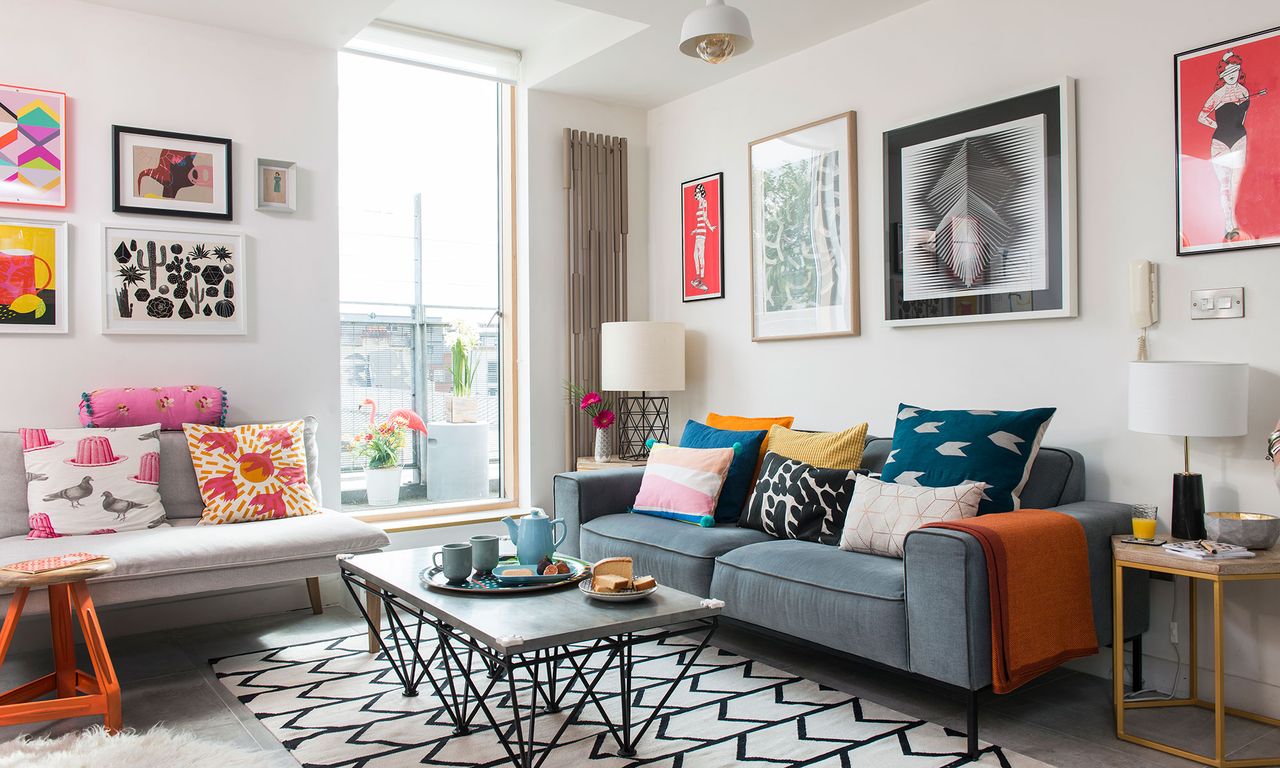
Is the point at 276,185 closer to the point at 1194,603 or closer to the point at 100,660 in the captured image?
the point at 100,660

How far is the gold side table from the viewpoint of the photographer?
2379 mm

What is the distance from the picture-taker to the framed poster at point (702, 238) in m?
4.88

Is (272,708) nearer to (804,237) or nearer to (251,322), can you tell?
(251,322)

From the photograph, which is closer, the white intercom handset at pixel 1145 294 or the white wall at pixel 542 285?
the white intercom handset at pixel 1145 294

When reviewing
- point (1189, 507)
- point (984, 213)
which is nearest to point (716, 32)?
point (984, 213)

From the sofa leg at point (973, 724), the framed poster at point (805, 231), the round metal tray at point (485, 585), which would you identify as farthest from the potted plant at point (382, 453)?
the sofa leg at point (973, 724)

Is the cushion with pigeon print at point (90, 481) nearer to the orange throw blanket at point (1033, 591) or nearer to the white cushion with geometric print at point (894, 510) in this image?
the white cushion with geometric print at point (894, 510)

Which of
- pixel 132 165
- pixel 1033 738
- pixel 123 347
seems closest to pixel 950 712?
pixel 1033 738

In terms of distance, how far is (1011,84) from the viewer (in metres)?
3.45

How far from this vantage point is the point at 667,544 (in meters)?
3.49

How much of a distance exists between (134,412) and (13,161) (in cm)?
112

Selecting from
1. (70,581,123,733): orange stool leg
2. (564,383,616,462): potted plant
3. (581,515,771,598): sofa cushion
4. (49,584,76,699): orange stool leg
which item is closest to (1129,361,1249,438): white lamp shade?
(581,515,771,598): sofa cushion

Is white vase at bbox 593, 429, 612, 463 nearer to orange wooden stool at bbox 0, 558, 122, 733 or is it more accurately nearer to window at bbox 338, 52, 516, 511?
window at bbox 338, 52, 516, 511

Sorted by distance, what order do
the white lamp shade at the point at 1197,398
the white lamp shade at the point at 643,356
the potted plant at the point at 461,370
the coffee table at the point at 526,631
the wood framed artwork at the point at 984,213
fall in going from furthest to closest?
the potted plant at the point at 461,370, the white lamp shade at the point at 643,356, the wood framed artwork at the point at 984,213, the white lamp shade at the point at 1197,398, the coffee table at the point at 526,631
